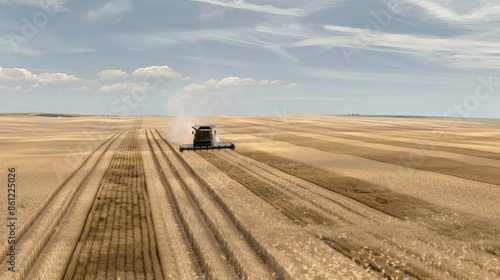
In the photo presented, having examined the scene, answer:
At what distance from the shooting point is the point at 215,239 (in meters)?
13.8

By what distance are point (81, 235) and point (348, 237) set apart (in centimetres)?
985

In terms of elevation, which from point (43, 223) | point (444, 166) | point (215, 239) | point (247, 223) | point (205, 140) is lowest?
point (43, 223)

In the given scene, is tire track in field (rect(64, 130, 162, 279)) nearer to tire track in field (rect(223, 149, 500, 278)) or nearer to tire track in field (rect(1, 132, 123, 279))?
tire track in field (rect(1, 132, 123, 279))

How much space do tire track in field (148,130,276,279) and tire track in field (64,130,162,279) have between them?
1469 millimetres

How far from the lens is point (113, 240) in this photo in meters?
13.4

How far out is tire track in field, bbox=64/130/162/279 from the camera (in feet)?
36.0

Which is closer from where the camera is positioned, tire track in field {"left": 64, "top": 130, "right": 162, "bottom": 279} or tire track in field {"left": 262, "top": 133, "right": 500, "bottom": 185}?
tire track in field {"left": 64, "top": 130, "right": 162, "bottom": 279}

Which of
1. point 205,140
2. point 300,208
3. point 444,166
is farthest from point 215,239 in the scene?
point 205,140

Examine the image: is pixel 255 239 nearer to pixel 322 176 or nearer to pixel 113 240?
pixel 113 240

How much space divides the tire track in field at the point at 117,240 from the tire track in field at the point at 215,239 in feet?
4.82

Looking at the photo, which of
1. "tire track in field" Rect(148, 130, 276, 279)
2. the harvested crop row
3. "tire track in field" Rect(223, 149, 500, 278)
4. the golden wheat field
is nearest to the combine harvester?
the harvested crop row

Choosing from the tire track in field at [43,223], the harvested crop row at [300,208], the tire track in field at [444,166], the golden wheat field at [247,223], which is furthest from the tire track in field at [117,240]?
the tire track in field at [444,166]

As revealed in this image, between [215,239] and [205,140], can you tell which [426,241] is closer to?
[215,239]

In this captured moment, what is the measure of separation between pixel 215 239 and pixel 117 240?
3.43 meters
